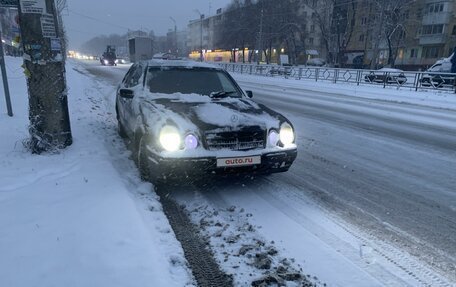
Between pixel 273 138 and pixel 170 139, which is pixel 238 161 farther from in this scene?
pixel 170 139

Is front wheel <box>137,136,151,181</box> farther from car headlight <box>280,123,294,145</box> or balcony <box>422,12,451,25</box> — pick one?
balcony <box>422,12,451,25</box>

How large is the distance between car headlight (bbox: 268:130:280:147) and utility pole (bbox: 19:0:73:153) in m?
3.43

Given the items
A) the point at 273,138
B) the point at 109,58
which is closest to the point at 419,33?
the point at 109,58

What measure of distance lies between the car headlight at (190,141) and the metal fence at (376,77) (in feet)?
65.6

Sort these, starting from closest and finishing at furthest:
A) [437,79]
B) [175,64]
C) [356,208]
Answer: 1. [356,208]
2. [175,64]
3. [437,79]

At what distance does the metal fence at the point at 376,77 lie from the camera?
21203 millimetres

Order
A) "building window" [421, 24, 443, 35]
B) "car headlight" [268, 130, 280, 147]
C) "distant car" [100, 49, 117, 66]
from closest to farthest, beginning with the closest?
"car headlight" [268, 130, 280, 147], "building window" [421, 24, 443, 35], "distant car" [100, 49, 117, 66]

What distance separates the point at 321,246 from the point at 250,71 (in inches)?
1518

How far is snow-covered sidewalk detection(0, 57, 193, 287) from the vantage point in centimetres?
290

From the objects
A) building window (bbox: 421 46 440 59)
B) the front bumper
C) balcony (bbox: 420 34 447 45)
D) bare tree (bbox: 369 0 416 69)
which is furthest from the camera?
building window (bbox: 421 46 440 59)

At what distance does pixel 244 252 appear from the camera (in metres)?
3.37

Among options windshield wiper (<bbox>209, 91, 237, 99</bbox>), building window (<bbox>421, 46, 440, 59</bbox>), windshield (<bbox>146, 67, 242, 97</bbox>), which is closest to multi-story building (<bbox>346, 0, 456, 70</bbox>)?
building window (<bbox>421, 46, 440, 59</bbox>)

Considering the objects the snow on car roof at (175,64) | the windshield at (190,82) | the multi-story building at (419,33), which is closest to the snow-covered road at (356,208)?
the windshield at (190,82)

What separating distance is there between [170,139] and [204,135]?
1.31ft
